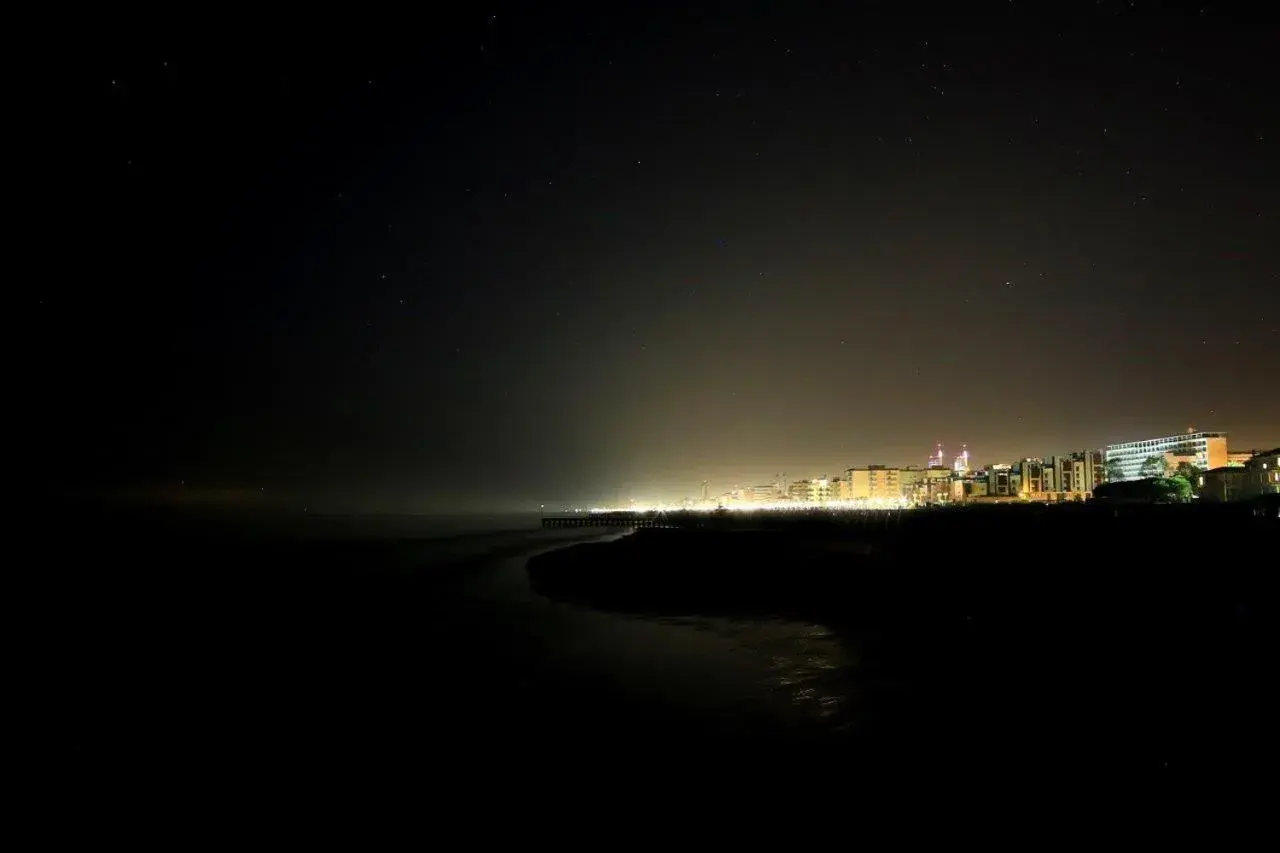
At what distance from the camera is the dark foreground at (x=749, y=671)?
9109mm

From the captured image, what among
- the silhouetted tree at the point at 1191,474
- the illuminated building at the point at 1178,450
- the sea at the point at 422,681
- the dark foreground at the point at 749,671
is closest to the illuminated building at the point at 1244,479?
the silhouetted tree at the point at 1191,474

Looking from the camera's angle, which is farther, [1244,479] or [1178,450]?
[1178,450]

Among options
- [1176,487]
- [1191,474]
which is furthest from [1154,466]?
[1176,487]

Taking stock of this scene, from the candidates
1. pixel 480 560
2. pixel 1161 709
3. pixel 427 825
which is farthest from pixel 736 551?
pixel 427 825

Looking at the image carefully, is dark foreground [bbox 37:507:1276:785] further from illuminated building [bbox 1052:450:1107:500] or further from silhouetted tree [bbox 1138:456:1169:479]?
illuminated building [bbox 1052:450:1107:500]

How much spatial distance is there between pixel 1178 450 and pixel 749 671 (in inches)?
5428

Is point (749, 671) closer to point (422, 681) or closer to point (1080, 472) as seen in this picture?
point (422, 681)

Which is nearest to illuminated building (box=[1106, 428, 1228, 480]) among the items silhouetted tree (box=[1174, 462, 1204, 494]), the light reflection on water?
silhouetted tree (box=[1174, 462, 1204, 494])

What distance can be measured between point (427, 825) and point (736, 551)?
114 ft

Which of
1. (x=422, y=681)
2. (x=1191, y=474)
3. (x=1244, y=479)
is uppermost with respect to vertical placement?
(x=1191, y=474)

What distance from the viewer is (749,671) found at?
44.7 ft

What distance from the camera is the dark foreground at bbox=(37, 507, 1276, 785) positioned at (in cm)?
911

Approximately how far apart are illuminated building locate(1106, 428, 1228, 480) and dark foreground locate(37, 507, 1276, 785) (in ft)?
311

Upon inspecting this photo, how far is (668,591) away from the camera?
27047 millimetres
